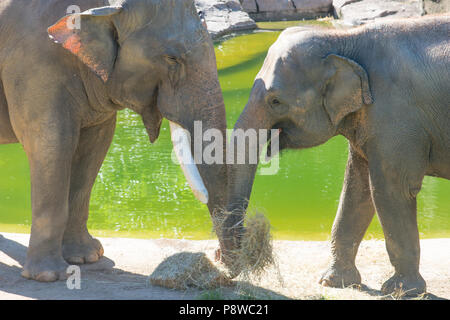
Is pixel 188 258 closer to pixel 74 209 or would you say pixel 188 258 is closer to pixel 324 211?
pixel 74 209

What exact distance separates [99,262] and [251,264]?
4.99ft

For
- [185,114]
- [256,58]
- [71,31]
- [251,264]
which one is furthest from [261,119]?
[256,58]

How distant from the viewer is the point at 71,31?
4598 mm

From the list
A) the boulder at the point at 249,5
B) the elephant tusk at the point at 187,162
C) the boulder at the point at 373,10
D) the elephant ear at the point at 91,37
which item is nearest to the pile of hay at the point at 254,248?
the elephant tusk at the point at 187,162

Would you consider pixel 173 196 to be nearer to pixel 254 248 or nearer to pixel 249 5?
pixel 254 248

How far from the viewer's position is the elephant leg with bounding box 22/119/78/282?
4758 millimetres

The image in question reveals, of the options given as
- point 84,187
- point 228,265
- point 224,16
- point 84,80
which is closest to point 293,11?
point 224,16

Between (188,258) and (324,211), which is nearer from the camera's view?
(188,258)

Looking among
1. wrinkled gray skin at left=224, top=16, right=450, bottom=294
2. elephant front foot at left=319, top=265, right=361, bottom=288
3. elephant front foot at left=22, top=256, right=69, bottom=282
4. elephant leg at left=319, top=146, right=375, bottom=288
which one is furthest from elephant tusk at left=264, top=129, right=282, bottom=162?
elephant front foot at left=22, top=256, right=69, bottom=282

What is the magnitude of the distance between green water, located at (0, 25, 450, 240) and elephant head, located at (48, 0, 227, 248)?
2574 millimetres

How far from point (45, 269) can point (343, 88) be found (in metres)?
2.23

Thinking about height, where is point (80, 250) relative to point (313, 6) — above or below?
above

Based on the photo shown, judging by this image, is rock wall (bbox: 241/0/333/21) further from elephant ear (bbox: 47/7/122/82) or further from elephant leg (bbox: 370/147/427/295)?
elephant leg (bbox: 370/147/427/295)

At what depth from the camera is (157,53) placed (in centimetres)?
461
